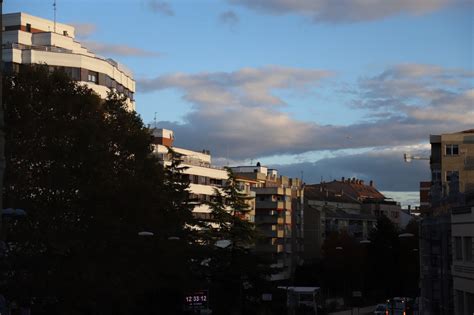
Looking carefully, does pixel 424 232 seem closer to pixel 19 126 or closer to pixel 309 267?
pixel 19 126

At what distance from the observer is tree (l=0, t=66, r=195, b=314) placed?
40.1 m

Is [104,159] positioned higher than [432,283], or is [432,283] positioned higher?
[104,159]

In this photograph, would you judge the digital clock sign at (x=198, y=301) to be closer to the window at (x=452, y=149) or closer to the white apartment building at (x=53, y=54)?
the white apartment building at (x=53, y=54)

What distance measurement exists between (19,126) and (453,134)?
5596cm

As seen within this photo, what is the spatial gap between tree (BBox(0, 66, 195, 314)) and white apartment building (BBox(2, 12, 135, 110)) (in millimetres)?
17656

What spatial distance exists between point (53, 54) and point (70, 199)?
27136 millimetres

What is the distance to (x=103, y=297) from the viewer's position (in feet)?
139

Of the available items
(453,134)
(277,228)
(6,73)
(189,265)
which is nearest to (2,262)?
(6,73)

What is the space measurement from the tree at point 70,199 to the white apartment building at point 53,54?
17.7 metres

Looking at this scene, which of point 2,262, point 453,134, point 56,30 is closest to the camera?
point 2,262

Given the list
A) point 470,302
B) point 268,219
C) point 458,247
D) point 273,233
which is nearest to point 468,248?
point 458,247

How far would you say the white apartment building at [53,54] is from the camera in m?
64.9

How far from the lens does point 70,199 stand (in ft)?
137

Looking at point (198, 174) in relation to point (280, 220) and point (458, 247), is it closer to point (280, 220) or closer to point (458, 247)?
point (280, 220)
